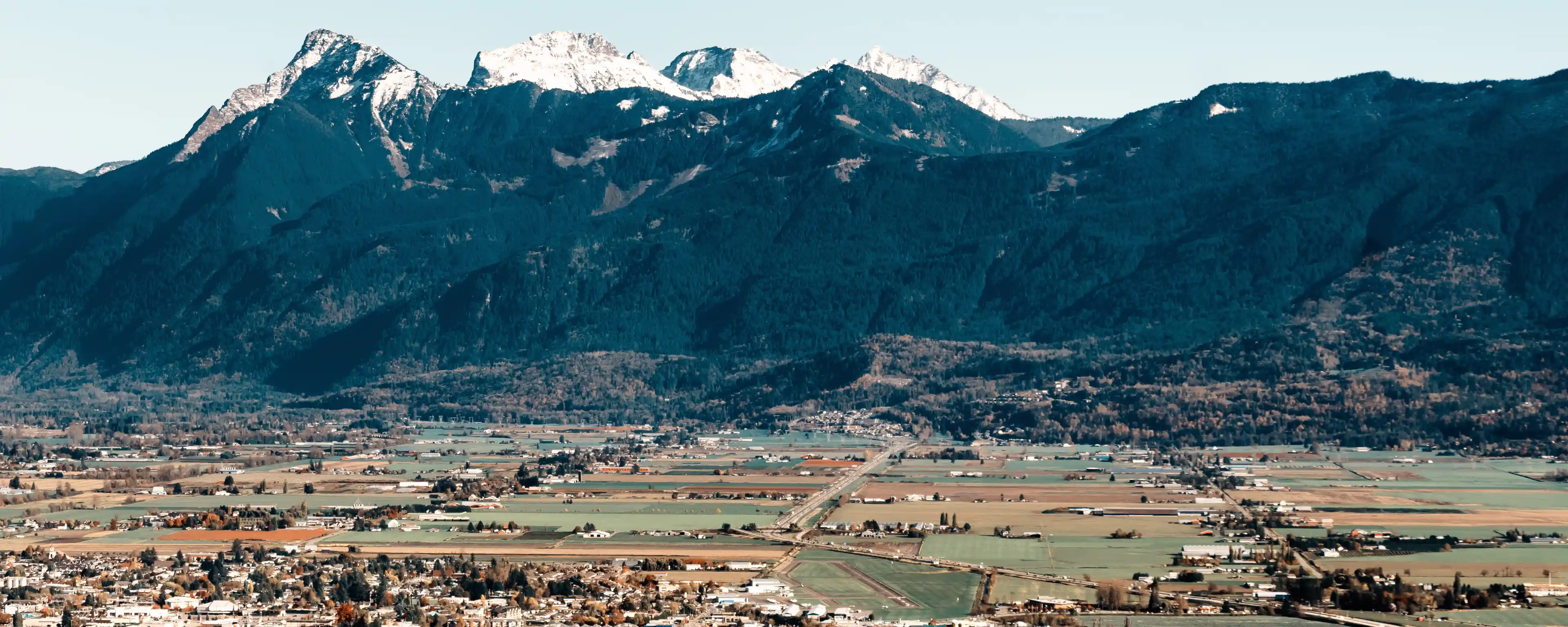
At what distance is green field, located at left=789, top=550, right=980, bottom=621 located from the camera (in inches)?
4589

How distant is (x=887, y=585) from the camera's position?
12631 centimetres

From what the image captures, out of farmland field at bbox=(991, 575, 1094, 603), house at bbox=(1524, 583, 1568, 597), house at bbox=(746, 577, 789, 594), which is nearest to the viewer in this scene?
house at bbox=(1524, 583, 1568, 597)

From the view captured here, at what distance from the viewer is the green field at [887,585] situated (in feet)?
382

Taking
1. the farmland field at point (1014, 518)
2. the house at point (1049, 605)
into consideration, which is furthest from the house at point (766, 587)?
the farmland field at point (1014, 518)

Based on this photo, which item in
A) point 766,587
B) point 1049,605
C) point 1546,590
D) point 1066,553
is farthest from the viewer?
point 1066,553

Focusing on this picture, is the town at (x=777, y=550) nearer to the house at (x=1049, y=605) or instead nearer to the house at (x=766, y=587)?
the house at (x=766, y=587)

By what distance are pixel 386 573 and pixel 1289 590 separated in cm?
4529

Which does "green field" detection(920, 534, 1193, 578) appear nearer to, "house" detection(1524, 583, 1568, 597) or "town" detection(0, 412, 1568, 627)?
"town" detection(0, 412, 1568, 627)

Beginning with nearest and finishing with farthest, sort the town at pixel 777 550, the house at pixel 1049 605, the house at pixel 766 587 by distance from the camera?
the house at pixel 1049 605 < the town at pixel 777 550 < the house at pixel 766 587

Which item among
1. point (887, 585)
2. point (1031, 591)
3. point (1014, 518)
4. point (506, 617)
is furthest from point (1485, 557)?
point (506, 617)

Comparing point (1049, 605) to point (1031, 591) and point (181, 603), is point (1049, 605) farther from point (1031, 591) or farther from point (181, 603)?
point (181, 603)

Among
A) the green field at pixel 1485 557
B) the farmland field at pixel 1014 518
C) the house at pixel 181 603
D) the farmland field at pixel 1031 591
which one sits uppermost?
the farmland field at pixel 1014 518

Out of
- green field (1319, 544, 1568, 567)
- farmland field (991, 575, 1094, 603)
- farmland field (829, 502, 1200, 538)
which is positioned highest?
farmland field (829, 502, 1200, 538)

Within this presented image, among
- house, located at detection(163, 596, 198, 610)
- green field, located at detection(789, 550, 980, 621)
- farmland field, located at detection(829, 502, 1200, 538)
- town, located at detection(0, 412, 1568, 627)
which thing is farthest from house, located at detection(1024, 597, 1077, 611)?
house, located at detection(163, 596, 198, 610)
